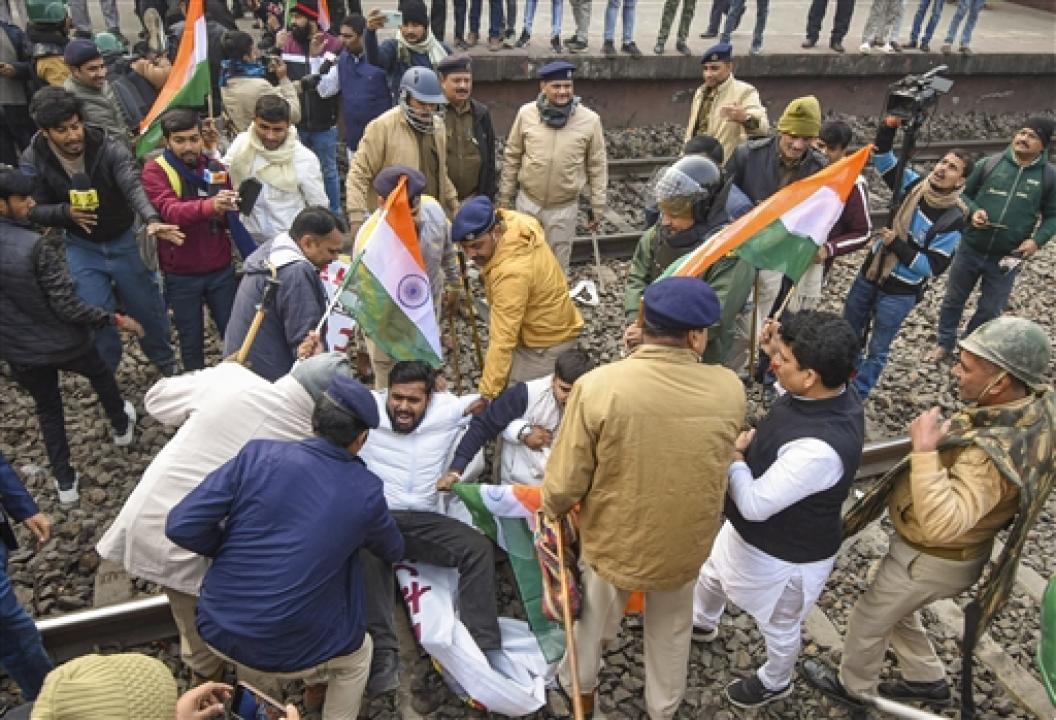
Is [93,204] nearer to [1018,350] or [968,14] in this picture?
[1018,350]

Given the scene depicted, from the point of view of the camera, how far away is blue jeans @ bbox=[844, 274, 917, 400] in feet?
18.6

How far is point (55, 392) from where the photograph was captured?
Result: 15.1ft

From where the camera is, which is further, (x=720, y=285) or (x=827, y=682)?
(x=720, y=285)

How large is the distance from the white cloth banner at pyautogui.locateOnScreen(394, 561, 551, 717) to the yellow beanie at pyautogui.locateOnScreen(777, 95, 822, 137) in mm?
3659

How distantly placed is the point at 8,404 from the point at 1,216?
1970 millimetres

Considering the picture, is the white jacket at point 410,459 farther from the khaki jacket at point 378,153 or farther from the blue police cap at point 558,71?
the blue police cap at point 558,71

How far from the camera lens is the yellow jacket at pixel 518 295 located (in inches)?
170

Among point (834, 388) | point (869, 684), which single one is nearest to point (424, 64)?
point (834, 388)

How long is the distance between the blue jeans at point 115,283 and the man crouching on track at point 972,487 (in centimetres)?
449

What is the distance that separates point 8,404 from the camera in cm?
550

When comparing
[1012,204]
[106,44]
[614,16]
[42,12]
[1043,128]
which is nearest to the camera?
[1043,128]

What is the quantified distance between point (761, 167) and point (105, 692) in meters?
5.08

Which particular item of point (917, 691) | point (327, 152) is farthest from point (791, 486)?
point (327, 152)

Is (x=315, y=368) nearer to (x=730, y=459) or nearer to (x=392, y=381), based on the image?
(x=392, y=381)
